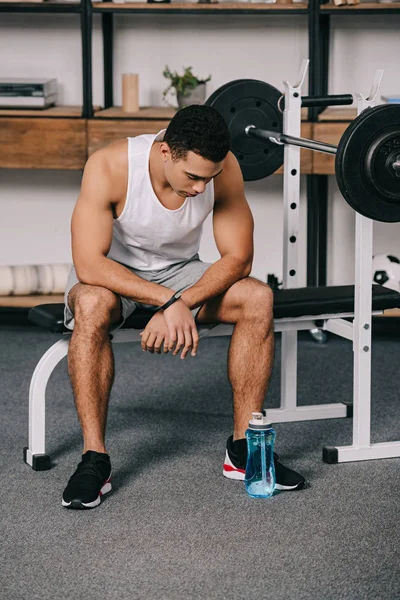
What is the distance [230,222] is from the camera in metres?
2.66

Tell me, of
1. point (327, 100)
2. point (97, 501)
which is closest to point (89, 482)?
point (97, 501)

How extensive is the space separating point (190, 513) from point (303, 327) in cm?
70

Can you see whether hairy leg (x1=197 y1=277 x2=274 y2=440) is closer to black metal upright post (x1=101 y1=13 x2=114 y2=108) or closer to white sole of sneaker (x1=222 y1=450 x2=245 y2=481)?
white sole of sneaker (x1=222 y1=450 x2=245 y2=481)

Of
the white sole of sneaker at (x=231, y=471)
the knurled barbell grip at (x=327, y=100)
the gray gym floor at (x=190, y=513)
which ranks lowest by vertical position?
the gray gym floor at (x=190, y=513)

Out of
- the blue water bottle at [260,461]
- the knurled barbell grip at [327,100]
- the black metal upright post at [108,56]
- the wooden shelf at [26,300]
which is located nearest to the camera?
the blue water bottle at [260,461]

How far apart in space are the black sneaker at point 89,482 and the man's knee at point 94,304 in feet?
1.09

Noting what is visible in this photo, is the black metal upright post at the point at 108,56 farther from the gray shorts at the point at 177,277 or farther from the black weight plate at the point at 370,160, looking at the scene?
the black weight plate at the point at 370,160

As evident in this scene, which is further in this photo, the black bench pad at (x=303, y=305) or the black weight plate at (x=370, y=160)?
the black bench pad at (x=303, y=305)

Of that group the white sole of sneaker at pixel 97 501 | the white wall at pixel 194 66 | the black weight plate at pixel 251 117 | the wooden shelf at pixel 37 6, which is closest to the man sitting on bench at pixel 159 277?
the white sole of sneaker at pixel 97 501

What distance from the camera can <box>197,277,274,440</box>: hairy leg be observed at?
8.41ft

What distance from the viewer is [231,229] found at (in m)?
2.66

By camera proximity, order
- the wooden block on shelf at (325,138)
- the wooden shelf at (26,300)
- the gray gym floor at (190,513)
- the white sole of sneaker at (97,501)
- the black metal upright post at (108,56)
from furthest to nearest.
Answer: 1. the black metal upright post at (108,56)
2. the wooden shelf at (26,300)
3. the wooden block on shelf at (325,138)
4. the white sole of sneaker at (97,501)
5. the gray gym floor at (190,513)

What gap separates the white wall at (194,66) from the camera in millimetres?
4145

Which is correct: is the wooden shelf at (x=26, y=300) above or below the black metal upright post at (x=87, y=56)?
below
